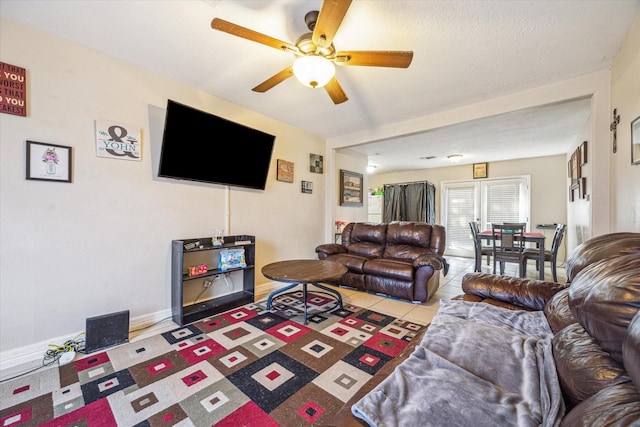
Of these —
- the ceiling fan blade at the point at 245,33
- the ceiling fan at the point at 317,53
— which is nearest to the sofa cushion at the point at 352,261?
the ceiling fan at the point at 317,53

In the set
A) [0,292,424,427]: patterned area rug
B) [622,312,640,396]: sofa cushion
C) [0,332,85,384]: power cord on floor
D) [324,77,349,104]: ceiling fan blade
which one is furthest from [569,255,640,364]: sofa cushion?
[0,332,85,384]: power cord on floor

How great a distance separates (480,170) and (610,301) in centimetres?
623

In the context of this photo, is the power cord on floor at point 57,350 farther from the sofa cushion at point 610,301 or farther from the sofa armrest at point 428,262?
the sofa armrest at point 428,262

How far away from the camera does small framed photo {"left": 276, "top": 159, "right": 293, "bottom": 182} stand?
362 centimetres

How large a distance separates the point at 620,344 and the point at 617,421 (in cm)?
33

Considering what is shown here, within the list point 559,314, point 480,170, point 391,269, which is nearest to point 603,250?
point 559,314

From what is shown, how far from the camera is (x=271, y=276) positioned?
2.36 m

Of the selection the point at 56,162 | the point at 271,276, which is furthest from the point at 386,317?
the point at 56,162

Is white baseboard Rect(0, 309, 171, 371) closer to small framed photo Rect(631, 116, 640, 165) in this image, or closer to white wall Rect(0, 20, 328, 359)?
white wall Rect(0, 20, 328, 359)

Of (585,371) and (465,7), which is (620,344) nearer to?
(585,371)

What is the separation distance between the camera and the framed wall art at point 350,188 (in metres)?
4.72

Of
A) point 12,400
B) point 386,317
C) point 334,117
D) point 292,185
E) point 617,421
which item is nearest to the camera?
point 617,421

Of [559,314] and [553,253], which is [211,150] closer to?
[559,314]

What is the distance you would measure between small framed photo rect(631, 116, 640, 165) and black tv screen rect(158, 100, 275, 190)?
3160mm
